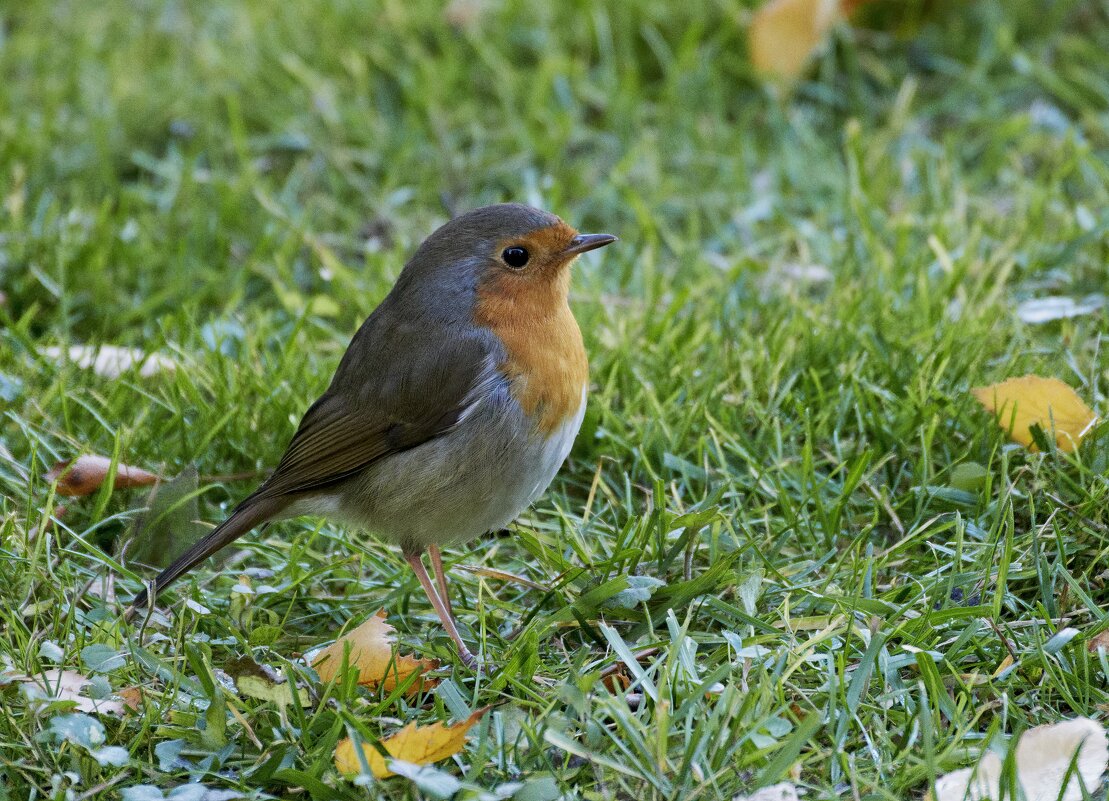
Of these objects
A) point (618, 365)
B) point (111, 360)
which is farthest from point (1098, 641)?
point (111, 360)

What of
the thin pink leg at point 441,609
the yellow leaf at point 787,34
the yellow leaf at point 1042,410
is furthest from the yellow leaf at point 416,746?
the yellow leaf at point 787,34

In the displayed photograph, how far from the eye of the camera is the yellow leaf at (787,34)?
573cm

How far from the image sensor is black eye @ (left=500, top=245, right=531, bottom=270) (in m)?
3.38

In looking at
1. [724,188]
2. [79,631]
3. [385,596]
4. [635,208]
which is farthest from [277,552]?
[724,188]

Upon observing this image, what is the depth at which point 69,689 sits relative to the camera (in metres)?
2.77

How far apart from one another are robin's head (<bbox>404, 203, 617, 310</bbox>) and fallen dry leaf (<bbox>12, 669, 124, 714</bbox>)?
125 centimetres

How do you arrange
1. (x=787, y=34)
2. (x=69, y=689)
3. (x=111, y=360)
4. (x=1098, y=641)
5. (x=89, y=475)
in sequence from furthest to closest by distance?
1. (x=787, y=34)
2. (x=111, y=360)
3. (x=89, y=475)
4. (x=1098, y=641)
5. (x=69, y=689)

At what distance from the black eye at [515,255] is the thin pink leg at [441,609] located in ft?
2.55

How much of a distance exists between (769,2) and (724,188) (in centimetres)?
101

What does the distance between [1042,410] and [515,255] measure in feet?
4.57

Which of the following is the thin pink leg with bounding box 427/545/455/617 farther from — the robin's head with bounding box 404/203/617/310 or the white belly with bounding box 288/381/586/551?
the robin's head with bounding box 404/203/617/310

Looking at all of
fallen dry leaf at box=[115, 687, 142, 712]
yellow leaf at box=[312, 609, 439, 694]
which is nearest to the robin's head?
yellow leaf at box=[312, 609, 439, 694]

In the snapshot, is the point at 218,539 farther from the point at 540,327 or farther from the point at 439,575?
the point at 540,327

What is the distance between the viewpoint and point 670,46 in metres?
6.00
